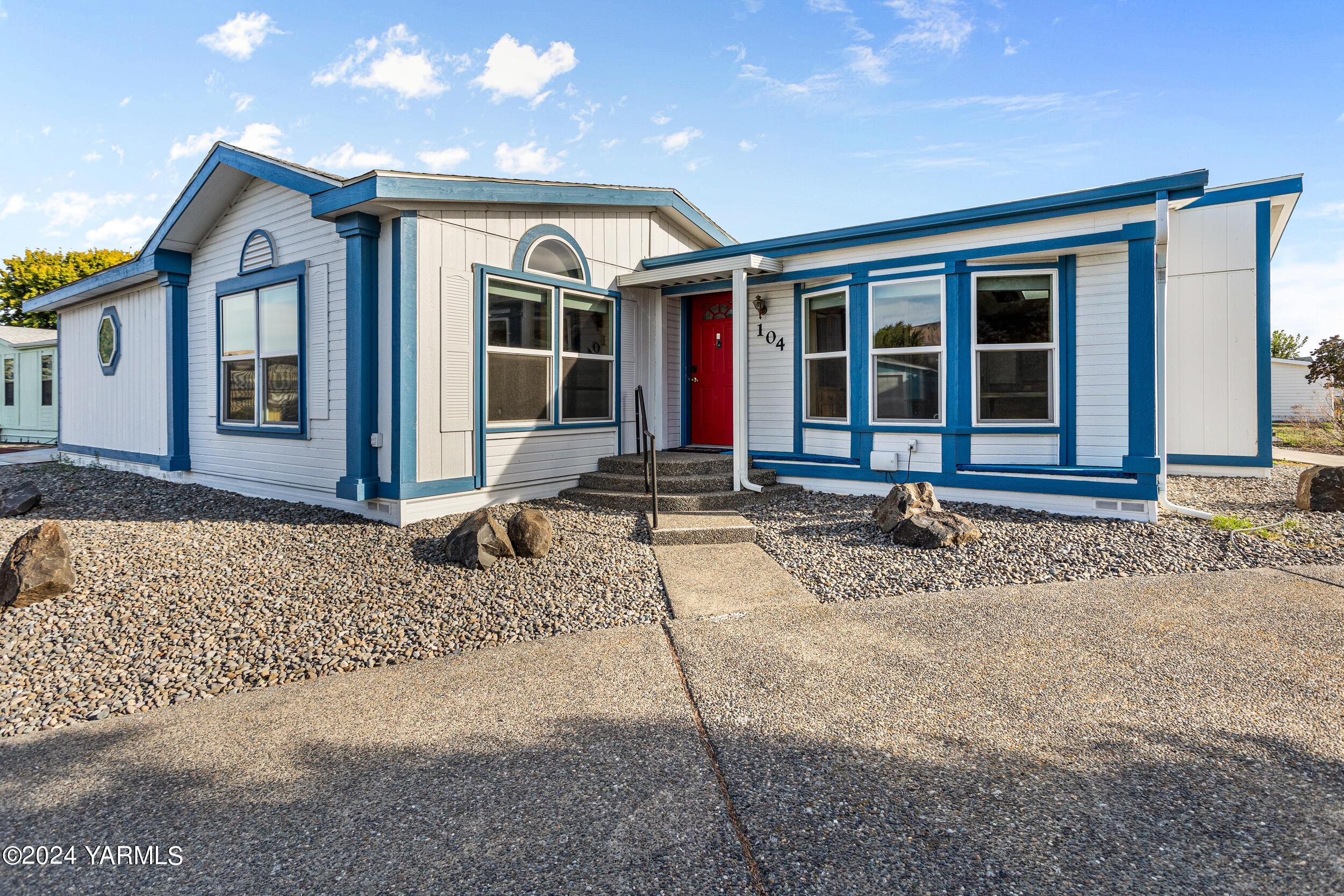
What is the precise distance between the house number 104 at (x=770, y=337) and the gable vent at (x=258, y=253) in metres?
5.60

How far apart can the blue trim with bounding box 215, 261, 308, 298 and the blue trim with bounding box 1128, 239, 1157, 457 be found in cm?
812

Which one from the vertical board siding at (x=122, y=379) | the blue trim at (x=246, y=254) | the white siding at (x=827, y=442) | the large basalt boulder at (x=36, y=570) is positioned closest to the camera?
the large basalt boulder at (x=36, y=570)

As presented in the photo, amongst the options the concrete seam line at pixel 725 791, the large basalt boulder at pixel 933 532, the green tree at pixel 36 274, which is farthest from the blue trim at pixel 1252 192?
the green tree at pixel 36 274

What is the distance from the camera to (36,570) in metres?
4.20

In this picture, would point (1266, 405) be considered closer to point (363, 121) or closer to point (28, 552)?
point (28, 552)

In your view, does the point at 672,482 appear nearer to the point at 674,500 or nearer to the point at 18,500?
the point at 674,500

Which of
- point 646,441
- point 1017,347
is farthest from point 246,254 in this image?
point 1017,347

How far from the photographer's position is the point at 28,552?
→ 14.0ft

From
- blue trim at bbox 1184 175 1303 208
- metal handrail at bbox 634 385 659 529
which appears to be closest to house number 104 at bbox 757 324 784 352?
metal handrail at bbox 634 385 659 529

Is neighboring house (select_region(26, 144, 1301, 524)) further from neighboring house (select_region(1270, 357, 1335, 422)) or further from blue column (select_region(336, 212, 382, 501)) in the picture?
neighboring house (select_region(1270, 357, 1335, 422))

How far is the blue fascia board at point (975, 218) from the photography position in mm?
5703

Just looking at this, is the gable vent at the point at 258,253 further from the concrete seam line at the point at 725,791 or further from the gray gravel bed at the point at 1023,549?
the concrete seam line at the point at 725,791

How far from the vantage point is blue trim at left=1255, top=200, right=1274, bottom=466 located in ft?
28.7

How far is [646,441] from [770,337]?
2008mm
